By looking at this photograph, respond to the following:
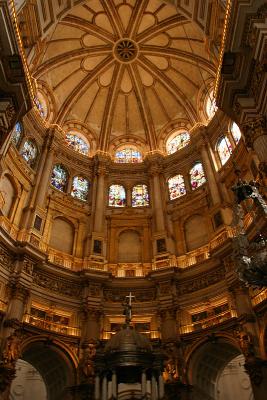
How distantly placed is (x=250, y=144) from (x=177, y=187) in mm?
12738

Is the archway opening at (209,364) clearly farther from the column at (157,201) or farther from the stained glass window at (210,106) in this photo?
the stained glass window at (210,106)

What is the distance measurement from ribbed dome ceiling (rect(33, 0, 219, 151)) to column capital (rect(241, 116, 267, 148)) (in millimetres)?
12951

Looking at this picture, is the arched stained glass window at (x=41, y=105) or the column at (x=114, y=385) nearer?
the column at (x=114, y=385)

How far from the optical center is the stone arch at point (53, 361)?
1922cm

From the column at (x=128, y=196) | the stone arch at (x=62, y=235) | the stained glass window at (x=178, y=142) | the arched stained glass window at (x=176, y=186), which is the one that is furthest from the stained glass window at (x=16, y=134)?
the stained glass window at (x=178, y=142)

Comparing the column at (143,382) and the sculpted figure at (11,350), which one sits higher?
the sculpted figure at (11,350)

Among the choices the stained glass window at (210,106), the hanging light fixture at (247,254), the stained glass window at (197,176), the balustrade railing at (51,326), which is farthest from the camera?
the stained glass window at (210,106)

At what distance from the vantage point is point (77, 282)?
22.6 meters

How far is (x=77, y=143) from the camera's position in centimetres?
3125

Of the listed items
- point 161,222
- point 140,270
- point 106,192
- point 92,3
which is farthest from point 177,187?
point 92,3

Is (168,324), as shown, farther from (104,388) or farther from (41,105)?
(41,105)

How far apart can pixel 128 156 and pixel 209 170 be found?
8697 mm

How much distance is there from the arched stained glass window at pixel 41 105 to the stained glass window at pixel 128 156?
6.89 metres

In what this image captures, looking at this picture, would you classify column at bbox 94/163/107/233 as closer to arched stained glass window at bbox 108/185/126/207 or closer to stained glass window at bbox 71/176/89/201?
arched stained glass window at bbox 108/185/126/207
